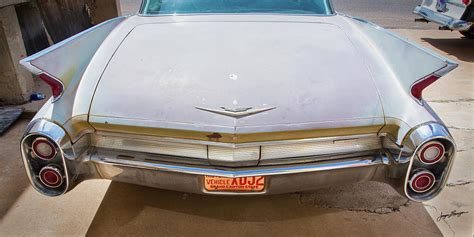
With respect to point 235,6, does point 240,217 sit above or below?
below

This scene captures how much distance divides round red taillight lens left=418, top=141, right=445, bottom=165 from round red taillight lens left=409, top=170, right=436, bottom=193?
0.06 metres

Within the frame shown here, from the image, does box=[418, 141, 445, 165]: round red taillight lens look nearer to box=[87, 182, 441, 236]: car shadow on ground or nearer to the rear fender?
box=[87, 182, 441, 236]: car shadow on ground

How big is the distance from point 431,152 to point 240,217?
123 cm

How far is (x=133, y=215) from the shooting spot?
2.28 m

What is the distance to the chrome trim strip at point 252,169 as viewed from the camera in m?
1.72

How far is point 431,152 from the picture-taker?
66.4 inches

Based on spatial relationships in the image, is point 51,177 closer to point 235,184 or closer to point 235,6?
point 235,184

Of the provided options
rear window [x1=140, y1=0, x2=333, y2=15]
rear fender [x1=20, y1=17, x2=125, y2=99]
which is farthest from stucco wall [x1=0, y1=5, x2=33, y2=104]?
rear fender [x1=20, y1=17, x2=125, y2=99]

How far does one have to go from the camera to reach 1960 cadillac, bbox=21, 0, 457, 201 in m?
1.68

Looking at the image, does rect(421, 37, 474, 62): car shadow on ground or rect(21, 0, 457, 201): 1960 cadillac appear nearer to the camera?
rect(21, 0, 457, 201): 1960 cadillac

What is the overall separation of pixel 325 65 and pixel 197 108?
2.65ft

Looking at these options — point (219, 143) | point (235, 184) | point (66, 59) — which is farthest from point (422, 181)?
point (66, 59)

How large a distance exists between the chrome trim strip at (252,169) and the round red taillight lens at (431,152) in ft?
0.62

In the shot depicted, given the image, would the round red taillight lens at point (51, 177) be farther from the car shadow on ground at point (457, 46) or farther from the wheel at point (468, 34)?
the wheel at point (468, 34)
